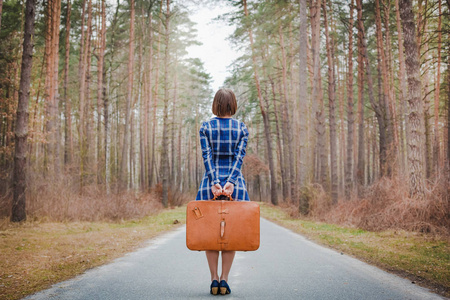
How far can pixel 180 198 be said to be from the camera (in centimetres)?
2645

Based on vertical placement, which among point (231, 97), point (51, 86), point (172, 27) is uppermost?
point (172, 27)

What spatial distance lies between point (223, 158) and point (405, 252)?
4468 millimetres

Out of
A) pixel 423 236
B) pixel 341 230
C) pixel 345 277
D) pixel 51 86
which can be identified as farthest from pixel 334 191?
pixel 51 86

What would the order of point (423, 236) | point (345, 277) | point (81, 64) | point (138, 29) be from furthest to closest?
point (138, 29)
point (81, 64)
point (423, 236)
point (345, 277)

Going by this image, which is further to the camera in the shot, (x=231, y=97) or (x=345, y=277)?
(x=345, y=277)

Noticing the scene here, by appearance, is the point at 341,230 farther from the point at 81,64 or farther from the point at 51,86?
the point at 81,64

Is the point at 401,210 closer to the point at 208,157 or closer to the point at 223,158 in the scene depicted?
the point at 223,158

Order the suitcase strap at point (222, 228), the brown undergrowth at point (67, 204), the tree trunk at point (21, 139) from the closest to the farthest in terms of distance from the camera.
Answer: the suitcase strap at point (222, 228), the tree trunk at point (21, 139), the brown undergrowth at point (67, 204)

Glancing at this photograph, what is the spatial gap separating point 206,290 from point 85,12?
21.4 metres

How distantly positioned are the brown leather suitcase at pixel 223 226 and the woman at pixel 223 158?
0.66ft

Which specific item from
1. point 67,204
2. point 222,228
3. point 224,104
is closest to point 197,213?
point 222,228

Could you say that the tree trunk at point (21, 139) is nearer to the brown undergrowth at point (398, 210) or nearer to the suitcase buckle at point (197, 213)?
the suitcase buckle at point (197, 213)

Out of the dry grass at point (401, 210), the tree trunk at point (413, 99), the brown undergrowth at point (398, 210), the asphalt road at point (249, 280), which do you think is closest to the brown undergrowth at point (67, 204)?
the asphalt road at point (249, 280)

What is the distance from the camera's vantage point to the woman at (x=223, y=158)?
10.8 ft
